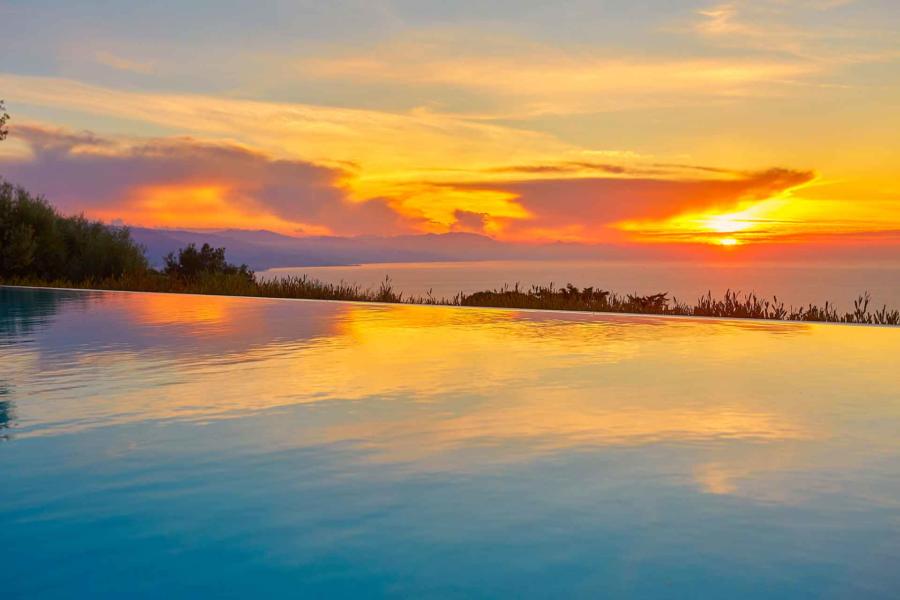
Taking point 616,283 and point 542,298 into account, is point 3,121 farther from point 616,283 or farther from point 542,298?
point 616,283

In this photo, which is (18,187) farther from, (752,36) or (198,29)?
(752,36)

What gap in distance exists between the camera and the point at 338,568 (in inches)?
124

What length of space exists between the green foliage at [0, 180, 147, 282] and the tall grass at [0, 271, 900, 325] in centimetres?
149

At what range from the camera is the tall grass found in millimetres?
13055

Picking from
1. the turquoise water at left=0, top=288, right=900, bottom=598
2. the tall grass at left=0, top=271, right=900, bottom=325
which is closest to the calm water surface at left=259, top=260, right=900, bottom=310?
the tall grass at left=0, top=271, right=900, bottom=325

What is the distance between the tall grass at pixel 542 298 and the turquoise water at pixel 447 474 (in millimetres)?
4947

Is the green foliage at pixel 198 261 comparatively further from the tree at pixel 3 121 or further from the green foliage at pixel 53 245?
the tree at pixel 3 121

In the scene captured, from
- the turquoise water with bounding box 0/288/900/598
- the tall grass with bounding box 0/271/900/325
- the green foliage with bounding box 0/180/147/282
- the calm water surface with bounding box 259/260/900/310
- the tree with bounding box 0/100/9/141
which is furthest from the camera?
the tree with bounding box 0/100/9/141

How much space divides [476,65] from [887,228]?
19.9m

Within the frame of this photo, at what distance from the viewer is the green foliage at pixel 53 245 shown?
2105cm

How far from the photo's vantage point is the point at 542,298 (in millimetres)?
15086

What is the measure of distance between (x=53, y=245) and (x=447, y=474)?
20883mm

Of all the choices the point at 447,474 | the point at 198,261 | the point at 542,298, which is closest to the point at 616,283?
the point at 198,261

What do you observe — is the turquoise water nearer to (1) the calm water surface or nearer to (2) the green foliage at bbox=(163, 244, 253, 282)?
(1) the calm water surface
